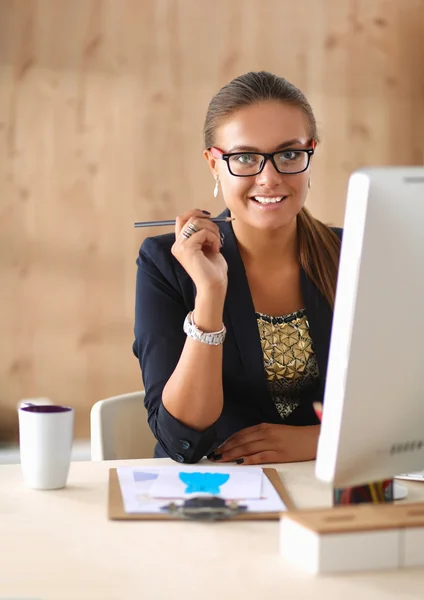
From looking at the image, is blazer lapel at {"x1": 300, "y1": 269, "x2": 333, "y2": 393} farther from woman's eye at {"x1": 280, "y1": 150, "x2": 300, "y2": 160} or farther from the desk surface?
the desk surface

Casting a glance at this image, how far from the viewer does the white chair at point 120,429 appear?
178 cm

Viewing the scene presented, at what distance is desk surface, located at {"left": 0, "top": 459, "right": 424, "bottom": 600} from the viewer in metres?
0.87

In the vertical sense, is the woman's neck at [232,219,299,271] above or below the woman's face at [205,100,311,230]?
below

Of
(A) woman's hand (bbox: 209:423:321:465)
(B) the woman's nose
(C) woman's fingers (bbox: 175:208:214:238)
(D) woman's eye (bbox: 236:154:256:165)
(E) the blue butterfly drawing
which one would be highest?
(D) woman's eye (bbox: 236:154:256:165)

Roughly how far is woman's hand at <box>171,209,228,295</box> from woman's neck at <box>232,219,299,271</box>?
0.69ft

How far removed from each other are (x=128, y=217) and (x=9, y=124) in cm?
61

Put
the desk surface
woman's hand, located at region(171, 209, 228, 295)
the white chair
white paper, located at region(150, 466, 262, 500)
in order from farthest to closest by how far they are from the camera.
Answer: the white chair → woman's hand, located at region(171, 209, 228, 295) → white paper, located at region(150, 466, 262, 500) → the desk surface

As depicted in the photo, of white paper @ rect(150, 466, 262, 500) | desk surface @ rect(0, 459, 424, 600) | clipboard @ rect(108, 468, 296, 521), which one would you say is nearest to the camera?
desk surface @ rect(0, 459, 424, 600)

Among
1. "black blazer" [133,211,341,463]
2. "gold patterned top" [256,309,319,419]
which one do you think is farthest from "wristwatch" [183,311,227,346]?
"gold patterned top" [256,309,319,419]

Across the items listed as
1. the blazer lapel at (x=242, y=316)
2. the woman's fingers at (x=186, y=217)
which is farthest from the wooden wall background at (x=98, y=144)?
the woman's fingers at (x=186, y=217)

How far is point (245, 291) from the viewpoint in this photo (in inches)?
72.6

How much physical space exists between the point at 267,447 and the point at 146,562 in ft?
1.98

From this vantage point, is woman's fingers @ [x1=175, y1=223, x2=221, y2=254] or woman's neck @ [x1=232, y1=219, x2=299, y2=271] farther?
woman's neck @ [x1=232, y1=219, x2=299, y2=271]

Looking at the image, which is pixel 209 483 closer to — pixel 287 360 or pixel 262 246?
pixel 287 360
